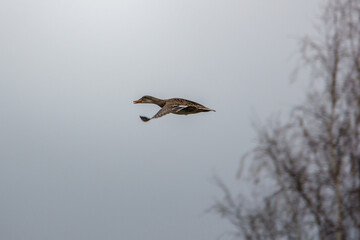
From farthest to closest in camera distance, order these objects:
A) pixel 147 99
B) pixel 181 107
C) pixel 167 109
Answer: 1. pixel 147 99
2. pixel 181 107
3. pixel 167 109

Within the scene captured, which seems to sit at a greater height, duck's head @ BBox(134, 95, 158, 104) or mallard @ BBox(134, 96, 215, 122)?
→ duck's head @ BBox(134, 95, 158, 104)

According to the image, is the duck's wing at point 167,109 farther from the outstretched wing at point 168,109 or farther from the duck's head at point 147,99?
the duck's head at point 147,99

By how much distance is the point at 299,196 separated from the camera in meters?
9.18

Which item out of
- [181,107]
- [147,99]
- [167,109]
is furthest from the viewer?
[147,99]

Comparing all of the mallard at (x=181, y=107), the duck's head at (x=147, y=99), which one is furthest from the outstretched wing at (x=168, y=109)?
the duck's head at (x=147, y=99)

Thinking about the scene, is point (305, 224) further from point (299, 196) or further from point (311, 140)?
point (311, 140)

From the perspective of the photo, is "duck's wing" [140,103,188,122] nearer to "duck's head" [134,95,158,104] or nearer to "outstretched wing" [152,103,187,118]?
"outstretched wing" [152,103,187,118]

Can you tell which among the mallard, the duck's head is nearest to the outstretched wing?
the mallard

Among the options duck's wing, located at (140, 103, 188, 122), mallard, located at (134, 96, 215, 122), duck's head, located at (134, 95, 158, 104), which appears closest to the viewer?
duck's wing, located at (140, 103, 188, 122)

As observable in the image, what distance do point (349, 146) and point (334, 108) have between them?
0.54 m

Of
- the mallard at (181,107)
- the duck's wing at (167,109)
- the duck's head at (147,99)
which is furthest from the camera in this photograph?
the duck's head at (147,99)

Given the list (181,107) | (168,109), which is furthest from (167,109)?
(181,107)

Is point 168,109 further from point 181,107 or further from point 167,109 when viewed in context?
point 181,107

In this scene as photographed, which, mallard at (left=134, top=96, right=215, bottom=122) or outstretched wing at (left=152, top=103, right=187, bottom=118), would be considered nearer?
outstretched wing at (left=152, top=103, right=187, bottom=118)
